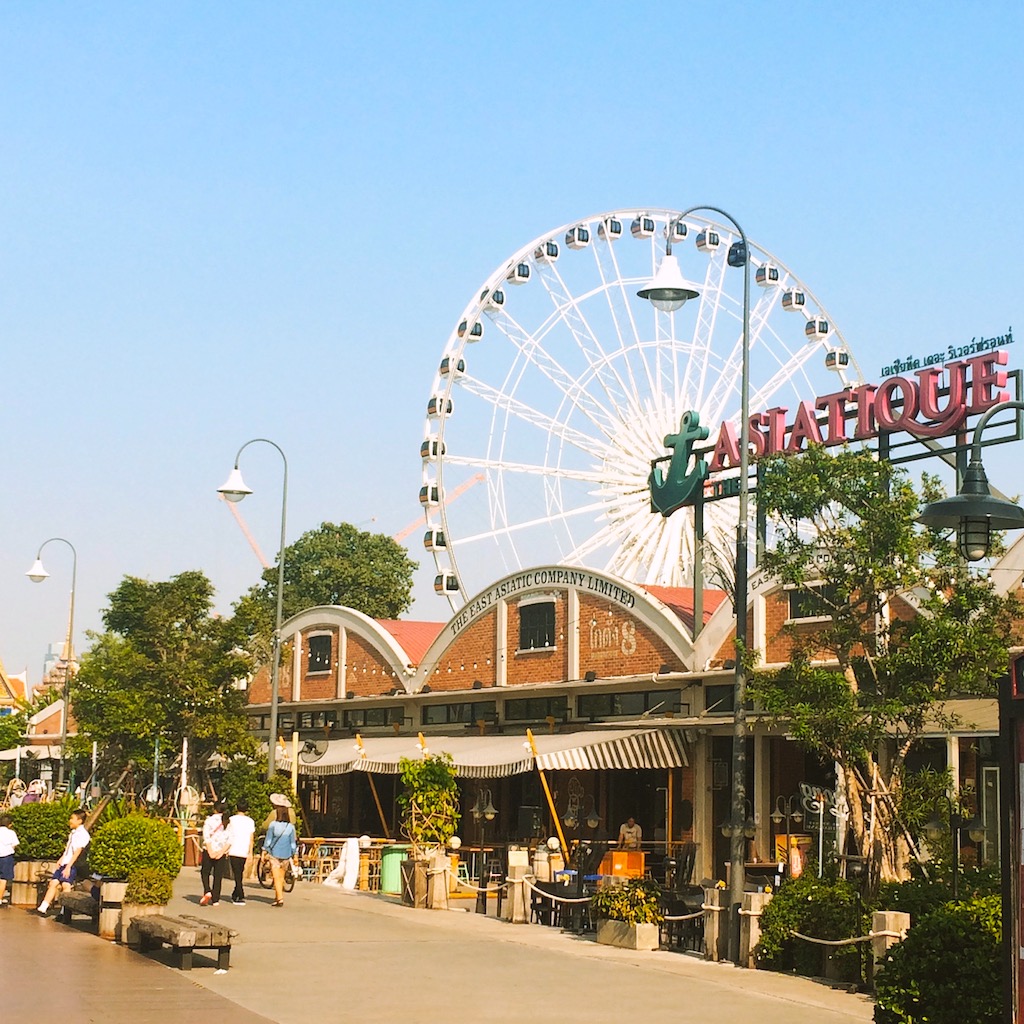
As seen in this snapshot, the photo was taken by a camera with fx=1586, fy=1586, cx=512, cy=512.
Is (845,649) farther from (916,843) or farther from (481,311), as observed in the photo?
(481,311)

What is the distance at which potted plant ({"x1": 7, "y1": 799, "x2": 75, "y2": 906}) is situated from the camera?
25.6 meters

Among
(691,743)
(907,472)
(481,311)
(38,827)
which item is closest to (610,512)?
(481,311)

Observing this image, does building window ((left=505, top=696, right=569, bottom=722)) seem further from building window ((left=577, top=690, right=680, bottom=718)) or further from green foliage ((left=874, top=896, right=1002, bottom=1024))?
green foliage ((left=874, top=896, right=1002, bottom=1024))

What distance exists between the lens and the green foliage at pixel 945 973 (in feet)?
36.3

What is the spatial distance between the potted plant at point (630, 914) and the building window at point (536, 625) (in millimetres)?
14086

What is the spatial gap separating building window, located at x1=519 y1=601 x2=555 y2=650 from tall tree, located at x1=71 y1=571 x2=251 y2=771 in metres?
8.88

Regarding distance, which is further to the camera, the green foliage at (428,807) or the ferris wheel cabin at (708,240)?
the ferris wheel cabin at (708,240)

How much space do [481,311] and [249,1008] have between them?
95.2 feet

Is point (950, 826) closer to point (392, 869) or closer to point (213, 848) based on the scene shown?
point (213, 848)

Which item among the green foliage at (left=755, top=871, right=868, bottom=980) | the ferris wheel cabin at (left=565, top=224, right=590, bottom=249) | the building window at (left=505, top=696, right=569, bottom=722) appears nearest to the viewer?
the green foliage at (left=755, top=871, right=868, bottom=980)

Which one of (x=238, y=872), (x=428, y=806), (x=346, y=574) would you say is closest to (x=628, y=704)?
(x=428, y=806)

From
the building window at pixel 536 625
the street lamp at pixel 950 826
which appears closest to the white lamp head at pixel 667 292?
the street lamp at pixel 950 826

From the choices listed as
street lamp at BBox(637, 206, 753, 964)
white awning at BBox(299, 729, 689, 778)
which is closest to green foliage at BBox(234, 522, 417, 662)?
white awning at BBox(299, 729, 689, 778)

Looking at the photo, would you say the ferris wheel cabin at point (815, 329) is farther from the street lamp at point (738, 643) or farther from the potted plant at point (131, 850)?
the potted plant at point (131, 850)
